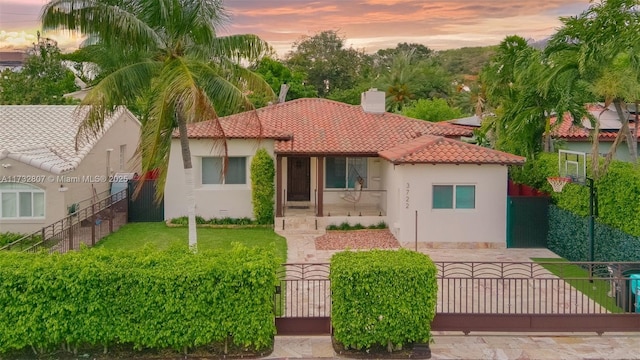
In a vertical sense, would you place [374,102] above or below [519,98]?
above

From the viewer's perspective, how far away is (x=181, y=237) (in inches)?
862

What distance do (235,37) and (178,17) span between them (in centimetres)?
166

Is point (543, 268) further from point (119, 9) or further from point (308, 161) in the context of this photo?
point (119, 9)

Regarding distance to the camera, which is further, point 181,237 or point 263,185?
point 263,185

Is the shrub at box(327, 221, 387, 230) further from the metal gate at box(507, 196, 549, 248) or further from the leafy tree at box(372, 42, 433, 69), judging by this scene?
the leafy tree at box(372, 42, 433, 69)

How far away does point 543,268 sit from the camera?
17.3 m

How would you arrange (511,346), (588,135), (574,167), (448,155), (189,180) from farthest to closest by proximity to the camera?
(588,135), (448,155), (574,167), (189,180), (511,346)

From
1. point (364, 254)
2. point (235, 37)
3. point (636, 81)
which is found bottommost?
point (364, 254)

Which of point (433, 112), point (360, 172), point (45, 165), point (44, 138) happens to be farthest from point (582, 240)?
point (433, 112)

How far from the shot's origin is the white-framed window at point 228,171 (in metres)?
24.2

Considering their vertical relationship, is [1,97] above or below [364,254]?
above

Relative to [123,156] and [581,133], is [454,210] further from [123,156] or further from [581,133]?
[123,156]

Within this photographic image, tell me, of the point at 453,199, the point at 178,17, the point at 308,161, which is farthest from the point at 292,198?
the point at 178,17

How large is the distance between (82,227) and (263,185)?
6.55 m
